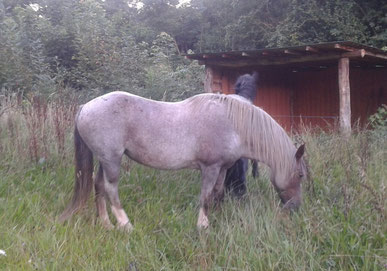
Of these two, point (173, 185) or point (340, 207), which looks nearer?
point (340, 207)

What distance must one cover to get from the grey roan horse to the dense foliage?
10.3ft

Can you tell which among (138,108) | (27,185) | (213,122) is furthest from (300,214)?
(27,185)

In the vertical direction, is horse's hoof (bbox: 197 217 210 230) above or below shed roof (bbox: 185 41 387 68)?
below

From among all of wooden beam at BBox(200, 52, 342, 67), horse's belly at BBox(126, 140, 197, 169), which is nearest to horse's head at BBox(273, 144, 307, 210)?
horse's belly at BBox(126, 140, 197, 169)

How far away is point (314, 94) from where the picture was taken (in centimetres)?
1212

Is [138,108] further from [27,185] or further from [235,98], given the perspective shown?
[27,185]

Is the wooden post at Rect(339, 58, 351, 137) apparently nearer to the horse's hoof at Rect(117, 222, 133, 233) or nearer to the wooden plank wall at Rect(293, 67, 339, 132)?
the wooden plank wall at Rect(293, 67, 339, 132)

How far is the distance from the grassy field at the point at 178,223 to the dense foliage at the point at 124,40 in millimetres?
2708

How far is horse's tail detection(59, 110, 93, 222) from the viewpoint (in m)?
3.85

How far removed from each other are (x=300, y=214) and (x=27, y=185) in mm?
3009

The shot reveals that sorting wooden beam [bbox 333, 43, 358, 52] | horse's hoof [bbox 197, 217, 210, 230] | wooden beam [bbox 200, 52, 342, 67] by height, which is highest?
wooden beam [bbox 333, 43, 358, 52]

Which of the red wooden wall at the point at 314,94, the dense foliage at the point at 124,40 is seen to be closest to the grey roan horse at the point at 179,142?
the dense foliage at the point at 124,40

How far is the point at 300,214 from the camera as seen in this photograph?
3787 millimetres

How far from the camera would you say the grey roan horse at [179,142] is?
3.76 meters
